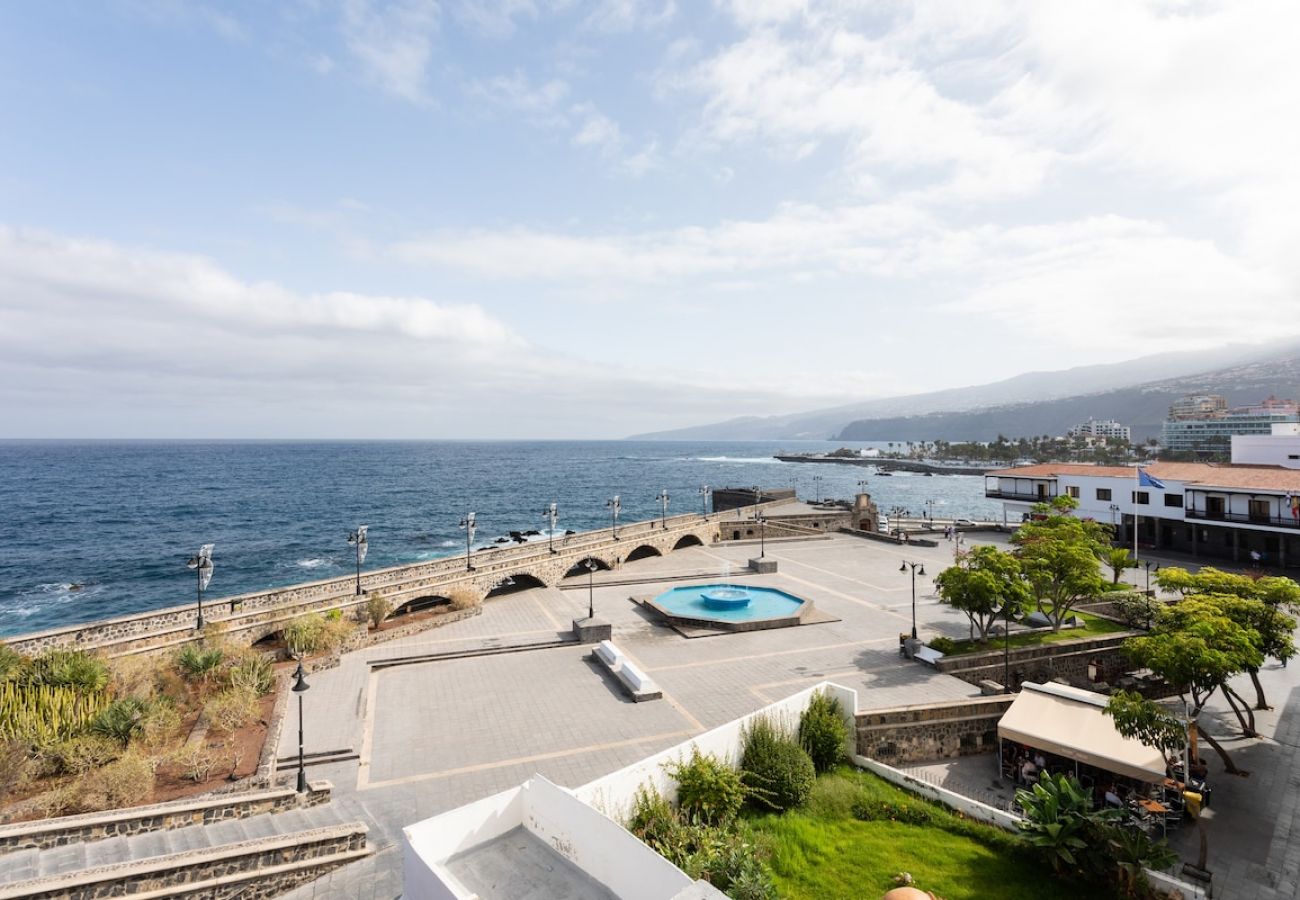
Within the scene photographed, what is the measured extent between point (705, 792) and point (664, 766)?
1.05 metres

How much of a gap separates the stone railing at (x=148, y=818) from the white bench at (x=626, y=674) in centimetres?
922

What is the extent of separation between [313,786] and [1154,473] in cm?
5589

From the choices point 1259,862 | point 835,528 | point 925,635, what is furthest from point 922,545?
point 1259,862

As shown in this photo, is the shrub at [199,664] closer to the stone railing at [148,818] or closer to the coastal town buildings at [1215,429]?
the stone railing at [148,818]

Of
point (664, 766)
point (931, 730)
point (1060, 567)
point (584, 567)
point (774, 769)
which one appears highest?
point (1060, 567)

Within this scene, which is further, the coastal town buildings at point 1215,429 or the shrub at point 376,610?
the coastal town buildings at point 1215,429

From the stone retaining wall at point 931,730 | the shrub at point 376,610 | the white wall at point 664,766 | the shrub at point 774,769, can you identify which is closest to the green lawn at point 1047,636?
the stone retaining wall at point 931,730

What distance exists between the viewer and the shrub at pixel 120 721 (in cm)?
1528

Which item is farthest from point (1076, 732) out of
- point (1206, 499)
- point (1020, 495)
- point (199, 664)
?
point (1020, 495)

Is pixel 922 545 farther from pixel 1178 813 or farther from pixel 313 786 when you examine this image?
pixel 313 786

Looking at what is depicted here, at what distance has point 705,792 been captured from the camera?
13812 millimetres

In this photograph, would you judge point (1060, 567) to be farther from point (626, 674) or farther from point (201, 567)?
point (201, 567)

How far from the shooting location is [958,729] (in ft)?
66.9

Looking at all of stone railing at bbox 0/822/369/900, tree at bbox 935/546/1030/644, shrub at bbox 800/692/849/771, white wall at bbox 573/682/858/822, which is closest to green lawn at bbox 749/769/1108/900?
shrub at bbox 800/692/849/771
